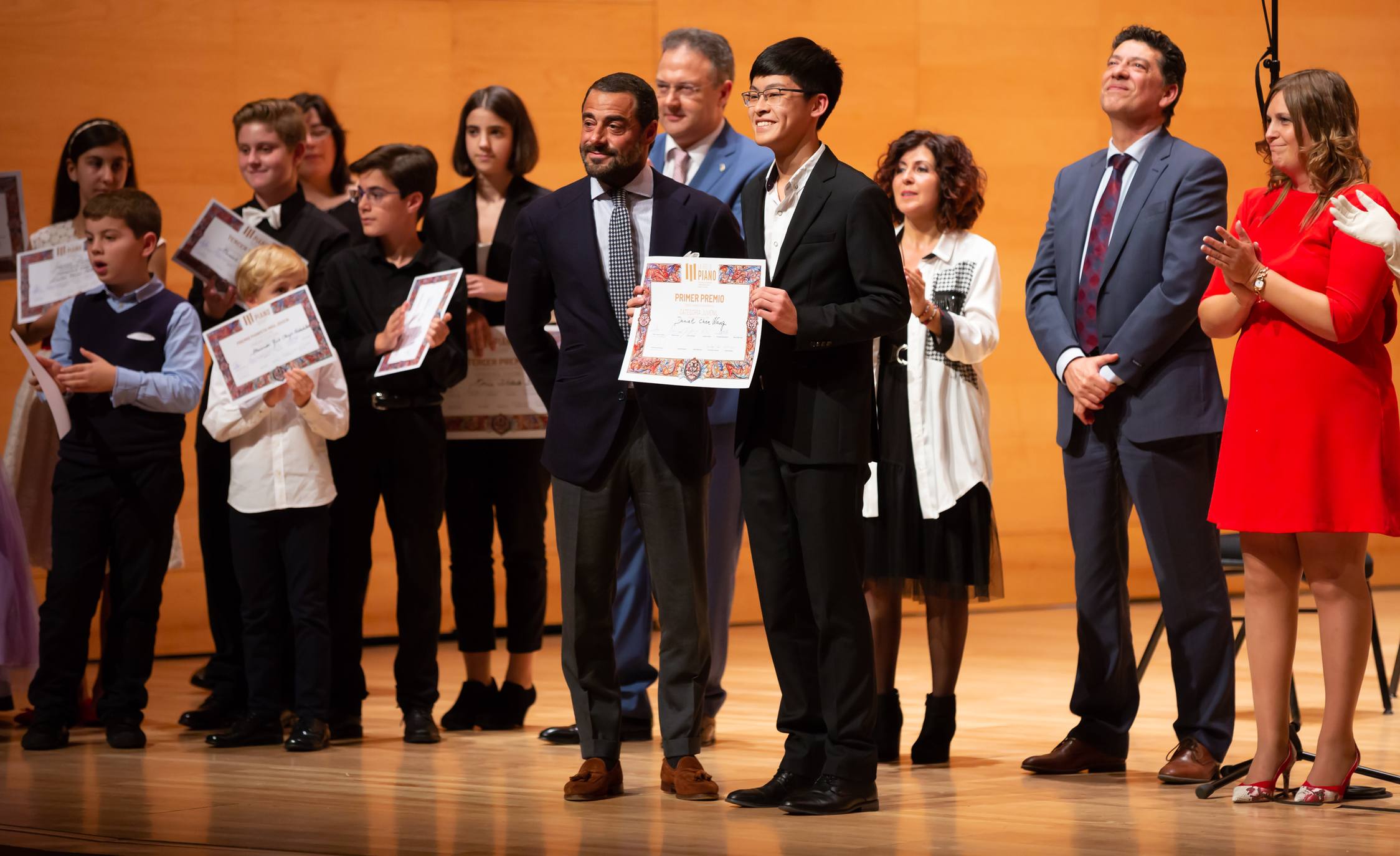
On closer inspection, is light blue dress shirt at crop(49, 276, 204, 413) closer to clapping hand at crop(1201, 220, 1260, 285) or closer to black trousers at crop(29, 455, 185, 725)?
black trousers at crop(29, 455, 185, 725)

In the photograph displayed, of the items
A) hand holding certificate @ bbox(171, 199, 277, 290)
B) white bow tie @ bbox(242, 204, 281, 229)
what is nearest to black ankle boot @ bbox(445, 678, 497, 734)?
hand holding certificate @ bbox(171, 199, 277, 290)

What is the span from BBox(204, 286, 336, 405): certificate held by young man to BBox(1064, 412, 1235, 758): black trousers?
78.2 inches

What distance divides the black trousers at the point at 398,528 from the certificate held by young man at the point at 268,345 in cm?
30

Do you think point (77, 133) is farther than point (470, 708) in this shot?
Yes

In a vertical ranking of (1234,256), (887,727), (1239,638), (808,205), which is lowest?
(887,727)

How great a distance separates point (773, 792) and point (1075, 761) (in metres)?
0.90

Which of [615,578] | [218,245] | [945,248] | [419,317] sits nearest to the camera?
[615,578]

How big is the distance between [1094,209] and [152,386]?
2.54m

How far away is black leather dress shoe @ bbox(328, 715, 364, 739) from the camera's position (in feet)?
15.2

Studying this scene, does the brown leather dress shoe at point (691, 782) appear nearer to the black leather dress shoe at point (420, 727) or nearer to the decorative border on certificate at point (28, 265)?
the black leather dress shoe at point (420, 727)

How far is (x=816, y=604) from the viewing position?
11.7 ft

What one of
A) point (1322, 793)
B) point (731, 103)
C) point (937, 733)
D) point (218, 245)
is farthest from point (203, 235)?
point (1322, 793)

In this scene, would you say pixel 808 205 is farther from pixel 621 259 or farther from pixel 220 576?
pixel 220 576

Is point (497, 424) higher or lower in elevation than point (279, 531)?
higher
